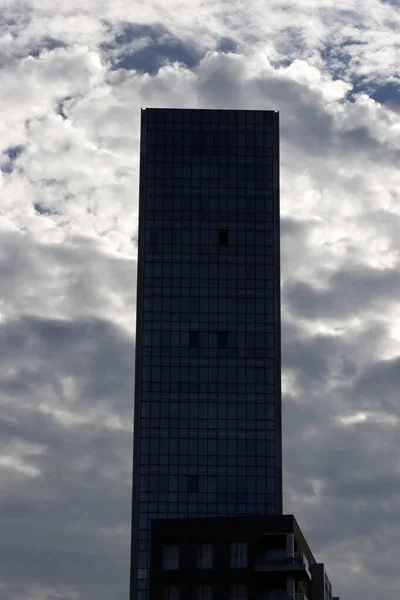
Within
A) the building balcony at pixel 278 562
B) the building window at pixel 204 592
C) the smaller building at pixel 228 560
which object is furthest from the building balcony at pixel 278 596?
the building window at pixel 204 592

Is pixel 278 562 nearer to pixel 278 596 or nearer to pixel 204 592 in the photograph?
pixel 278 596

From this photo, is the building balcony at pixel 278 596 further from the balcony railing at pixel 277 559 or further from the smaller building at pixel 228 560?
the balcony railing at pixel 277 559

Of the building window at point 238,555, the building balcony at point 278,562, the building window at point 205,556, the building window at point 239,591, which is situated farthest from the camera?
the building window at point 205,556

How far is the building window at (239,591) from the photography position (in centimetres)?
16229

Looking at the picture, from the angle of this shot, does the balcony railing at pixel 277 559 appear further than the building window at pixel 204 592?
No

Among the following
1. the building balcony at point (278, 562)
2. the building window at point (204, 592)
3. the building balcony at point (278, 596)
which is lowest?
the building balcony at point (278, 596)

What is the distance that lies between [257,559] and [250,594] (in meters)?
4.26

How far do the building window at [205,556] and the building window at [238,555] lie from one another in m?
2.76

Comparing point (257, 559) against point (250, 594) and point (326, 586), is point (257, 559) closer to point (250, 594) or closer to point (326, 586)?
point (250, 594)

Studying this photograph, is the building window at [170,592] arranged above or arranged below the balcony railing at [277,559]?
below

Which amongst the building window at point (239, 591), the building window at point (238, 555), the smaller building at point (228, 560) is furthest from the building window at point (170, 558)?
the building window at point (239, 591)

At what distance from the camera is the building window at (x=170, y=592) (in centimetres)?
16462

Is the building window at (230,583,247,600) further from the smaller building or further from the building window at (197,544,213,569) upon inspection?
the building window at (197,544,213,569)

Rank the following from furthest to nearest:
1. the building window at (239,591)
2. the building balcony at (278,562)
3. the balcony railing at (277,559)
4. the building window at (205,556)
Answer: the building window at (205,556)
the building window at (239,591)
the balcony railing at (277,559)
the building balcony at (278,562)
